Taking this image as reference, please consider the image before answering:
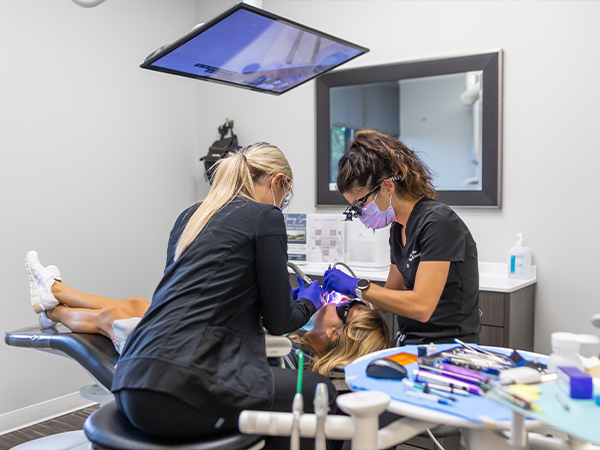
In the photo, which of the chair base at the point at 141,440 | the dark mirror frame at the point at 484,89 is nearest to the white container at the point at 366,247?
the dark mirror frame at the point at 484,89

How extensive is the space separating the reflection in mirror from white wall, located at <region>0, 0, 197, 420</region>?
1389mm

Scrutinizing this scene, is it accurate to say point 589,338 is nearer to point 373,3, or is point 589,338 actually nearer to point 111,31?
point 373,3

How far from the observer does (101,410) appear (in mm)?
1202

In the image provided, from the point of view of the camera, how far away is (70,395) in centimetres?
268

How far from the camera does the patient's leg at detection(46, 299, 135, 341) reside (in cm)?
198

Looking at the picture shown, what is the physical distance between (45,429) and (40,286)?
0.81 m

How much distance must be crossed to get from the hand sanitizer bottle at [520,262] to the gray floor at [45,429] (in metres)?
2.32

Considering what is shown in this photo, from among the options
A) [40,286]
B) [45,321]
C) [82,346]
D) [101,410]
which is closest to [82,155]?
[40,286]

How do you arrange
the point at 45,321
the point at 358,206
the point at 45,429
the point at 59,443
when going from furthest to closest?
1. the point at 45,429
2. the point at 45,321
3. the point at 59,443
4. the point at 358,206

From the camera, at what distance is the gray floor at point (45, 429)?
89.6 inches

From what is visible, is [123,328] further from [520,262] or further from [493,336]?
[520,262]

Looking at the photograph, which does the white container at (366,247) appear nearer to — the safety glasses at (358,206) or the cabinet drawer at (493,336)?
the cabinet drawer at (493,336)

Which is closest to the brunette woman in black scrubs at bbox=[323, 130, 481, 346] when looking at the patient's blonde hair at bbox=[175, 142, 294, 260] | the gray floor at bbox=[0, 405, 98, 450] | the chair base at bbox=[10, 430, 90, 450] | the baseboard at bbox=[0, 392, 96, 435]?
the patient's blonde hair at bbox=[175, 142, 294, 260]

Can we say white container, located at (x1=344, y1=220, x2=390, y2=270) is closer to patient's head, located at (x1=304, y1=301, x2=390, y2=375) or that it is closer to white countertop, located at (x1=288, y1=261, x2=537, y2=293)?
white countertop, located at (x1=288, y1=261, x2=537, y2=293)
